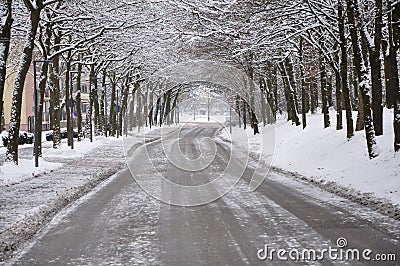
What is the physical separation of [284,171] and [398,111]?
623 centimetres

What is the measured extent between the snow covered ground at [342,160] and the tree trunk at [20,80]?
10935 millimetres

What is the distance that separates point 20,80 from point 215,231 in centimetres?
1470

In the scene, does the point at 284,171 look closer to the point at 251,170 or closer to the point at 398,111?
the point at 251,170

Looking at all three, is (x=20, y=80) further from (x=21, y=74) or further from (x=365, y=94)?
(x=365, y=94)

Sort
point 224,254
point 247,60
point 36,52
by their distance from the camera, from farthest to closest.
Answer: point 36,52 → point 247,60 → point 224,254

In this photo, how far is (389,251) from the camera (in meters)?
8.74

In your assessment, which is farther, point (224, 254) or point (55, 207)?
point (55, 207)

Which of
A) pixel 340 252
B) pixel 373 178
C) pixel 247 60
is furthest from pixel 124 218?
pixel 247 60

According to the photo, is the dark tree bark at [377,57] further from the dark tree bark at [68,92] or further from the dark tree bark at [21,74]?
the dark tree bark at [68,92]

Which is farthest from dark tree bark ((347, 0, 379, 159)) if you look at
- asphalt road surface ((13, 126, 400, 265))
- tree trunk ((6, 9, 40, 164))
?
tree trunk ((6, 9, 40, 164))

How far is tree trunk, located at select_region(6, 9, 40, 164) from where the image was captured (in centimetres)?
2227

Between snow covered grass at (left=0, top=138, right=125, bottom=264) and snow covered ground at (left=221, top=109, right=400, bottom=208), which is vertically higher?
snow covered ground at (left=221, top=109, right=400, bottom=208)

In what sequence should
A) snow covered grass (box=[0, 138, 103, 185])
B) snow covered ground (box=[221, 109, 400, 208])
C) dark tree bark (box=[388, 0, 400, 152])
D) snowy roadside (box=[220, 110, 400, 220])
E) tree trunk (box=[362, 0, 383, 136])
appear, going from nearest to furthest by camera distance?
snowy roadside (box=[220, 110, 400, 220]), snow covered ground (box=[221, 109, 400, 208]), dark tree bark (box=[388, 0, 400, 152]), tree trunk (box=[362, 0, 383, 136]), snow covered grass (box=[0, 138, 103, 185])

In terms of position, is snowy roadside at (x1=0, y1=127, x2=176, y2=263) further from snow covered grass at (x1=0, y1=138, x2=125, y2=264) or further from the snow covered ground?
the snow covered ground
